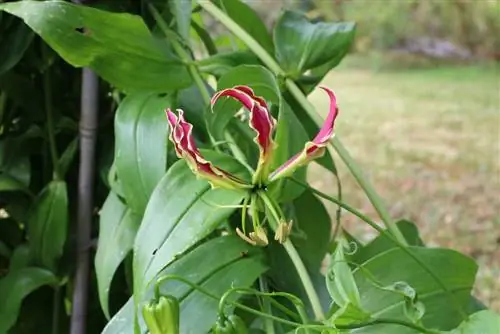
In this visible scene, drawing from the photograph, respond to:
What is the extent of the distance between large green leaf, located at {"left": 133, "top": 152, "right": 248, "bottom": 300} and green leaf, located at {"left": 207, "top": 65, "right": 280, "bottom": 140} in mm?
49

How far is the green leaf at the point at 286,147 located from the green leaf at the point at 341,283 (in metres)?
0.05

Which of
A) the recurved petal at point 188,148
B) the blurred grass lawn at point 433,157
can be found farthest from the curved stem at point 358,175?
the blurred grass lawn at point 433,157

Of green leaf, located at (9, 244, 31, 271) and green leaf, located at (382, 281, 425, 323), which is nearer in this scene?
green leaf, located at (382, 281, 425, 323)

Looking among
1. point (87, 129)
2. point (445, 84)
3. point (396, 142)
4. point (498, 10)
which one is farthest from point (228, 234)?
point (498, 10)

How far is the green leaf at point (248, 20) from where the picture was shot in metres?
0.62

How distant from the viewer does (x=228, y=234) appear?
48 cm

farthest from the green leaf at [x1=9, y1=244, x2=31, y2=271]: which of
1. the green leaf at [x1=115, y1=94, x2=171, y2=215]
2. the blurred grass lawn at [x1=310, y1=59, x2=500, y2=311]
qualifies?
the blurred grass lawn at [x1=310, y1=59, x2=500, y2=311]

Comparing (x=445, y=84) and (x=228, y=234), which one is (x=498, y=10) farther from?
(x=228, y=234)

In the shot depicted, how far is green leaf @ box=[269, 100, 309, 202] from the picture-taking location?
1.44 feet

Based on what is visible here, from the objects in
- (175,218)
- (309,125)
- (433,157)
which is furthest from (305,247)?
(433,157)

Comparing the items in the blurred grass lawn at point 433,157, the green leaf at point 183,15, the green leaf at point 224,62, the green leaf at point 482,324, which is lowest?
the blurred grass lawn at point 433,157

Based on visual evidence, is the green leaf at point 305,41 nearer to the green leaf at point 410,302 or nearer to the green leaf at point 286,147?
the green leaf at point 286,147

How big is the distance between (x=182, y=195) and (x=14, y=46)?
233 millimetres

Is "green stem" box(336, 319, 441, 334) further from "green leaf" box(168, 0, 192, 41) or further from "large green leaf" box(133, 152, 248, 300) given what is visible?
"green leaf" box(168, 0, 192, 41)
